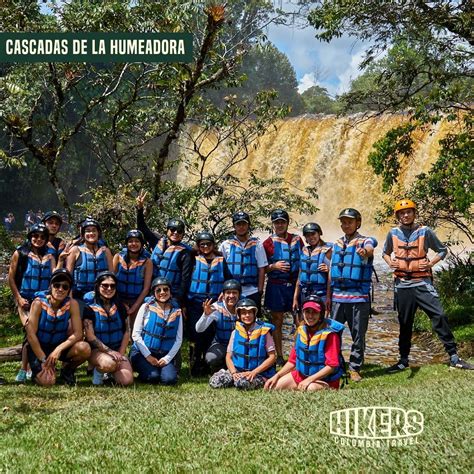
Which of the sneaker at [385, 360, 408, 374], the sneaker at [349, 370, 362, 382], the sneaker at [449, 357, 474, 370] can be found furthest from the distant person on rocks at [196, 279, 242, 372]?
the sneaker at [449, 357, 474, 370]

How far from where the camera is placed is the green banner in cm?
983

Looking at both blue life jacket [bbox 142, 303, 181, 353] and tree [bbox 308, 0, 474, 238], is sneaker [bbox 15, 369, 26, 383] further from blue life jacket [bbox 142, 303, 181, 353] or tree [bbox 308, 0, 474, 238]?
tree [bbox 308, 0, 474, 238]

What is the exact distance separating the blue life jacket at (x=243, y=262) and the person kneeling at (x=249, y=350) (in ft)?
3.43

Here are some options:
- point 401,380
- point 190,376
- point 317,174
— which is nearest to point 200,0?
point 190,376

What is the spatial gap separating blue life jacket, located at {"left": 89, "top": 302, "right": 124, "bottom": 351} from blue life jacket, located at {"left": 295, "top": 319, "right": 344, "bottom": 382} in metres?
2.17

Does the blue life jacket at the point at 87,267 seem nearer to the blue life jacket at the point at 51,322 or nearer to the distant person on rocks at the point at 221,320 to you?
the blue life jacket at the point at 51,322

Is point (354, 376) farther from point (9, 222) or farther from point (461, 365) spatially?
point (9, 222)

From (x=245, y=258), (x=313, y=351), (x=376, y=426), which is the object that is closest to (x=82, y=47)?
(x=245, y=258)

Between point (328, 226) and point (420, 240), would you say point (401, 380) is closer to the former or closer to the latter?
point (420, 240)

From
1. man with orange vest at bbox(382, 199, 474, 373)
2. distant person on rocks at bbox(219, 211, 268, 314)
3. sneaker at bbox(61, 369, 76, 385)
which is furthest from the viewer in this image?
distant person on rocks at bbox(219, 211, 268, 314)

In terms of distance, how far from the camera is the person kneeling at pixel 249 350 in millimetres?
6480

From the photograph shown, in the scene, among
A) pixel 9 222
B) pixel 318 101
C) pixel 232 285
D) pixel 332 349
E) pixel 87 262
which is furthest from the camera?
pixel 318 101

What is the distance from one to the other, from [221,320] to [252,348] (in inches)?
29.9

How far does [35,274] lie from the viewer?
7262 mm
